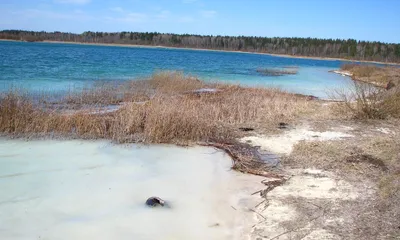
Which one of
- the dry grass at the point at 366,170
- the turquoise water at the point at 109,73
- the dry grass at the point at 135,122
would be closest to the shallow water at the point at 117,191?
the dry grass at the point at 135,122

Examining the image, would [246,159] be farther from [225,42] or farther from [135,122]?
[225,42]

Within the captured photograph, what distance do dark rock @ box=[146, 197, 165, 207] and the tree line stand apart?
121 meters

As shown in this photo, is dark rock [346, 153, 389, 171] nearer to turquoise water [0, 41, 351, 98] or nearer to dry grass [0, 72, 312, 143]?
dry grass [0, 72, 312, 143]

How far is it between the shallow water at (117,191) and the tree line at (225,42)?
390ft

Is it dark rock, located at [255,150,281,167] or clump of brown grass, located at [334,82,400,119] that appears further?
clump of brown grass, located at [334,82,400,119]

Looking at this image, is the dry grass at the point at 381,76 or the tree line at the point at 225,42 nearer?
the dry grass at the point at 381,76

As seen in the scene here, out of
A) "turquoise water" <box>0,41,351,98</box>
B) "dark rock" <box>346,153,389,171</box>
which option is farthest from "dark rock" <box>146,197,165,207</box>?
"turquoise water" <box>0,41,351,98</box>

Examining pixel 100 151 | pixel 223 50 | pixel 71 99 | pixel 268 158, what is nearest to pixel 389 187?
pixel 268 158

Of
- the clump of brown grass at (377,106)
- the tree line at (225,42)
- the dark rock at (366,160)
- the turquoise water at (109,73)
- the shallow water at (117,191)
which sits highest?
the tree line at (225,42)

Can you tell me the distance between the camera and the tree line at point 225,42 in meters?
127

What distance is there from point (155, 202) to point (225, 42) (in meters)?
149

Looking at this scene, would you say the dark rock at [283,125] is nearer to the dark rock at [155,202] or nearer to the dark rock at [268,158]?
the dark rock at [268,158]

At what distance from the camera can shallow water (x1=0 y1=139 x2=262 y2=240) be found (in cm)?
574

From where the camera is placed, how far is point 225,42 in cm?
15238
